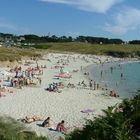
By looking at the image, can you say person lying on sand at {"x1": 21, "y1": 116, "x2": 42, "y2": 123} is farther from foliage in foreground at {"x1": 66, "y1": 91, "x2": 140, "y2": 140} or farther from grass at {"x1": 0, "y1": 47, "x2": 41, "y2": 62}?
grass at {"x1": 0, "y1": 47, "x2": 41, "y2": 62}

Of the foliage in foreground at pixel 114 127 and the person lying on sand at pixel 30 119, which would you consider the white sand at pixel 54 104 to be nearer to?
the person lying on sand at pixel 30 119

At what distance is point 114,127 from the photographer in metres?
8.86

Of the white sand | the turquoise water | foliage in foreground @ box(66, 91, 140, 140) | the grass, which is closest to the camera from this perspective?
foliage in foreground @ box(66, 91, 140, 140)

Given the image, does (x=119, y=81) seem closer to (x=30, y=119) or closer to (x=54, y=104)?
(x=54, y=104)

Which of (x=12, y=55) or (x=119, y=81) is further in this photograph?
(x=12, y=55)

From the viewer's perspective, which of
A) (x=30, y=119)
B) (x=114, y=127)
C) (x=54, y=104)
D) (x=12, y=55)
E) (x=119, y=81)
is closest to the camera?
(x=114, y=127)

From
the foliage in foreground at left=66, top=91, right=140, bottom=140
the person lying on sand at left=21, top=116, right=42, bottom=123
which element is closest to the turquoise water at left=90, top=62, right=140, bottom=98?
the person lying on sand at left=21, top=116, right=42, bottom=123

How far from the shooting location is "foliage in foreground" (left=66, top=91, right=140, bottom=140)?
856cm

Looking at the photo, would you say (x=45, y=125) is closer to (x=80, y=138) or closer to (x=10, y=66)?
(x=80, y=138)

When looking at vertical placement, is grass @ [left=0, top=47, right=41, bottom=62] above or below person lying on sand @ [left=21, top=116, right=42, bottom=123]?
above

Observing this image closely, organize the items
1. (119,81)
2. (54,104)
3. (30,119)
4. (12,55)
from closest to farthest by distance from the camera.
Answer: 1. (30,119)
2. (54,104)
3. (119,81)
4. (12,55)

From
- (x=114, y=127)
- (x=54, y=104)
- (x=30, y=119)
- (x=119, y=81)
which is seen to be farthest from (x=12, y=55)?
(x=114, y=127)

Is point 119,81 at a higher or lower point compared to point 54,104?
lower

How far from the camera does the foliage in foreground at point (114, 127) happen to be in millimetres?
8562
